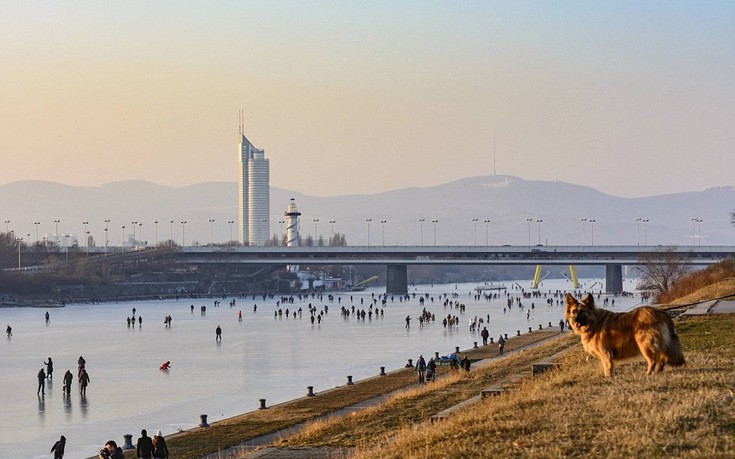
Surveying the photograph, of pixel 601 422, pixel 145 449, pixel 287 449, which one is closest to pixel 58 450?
pixel 145 449

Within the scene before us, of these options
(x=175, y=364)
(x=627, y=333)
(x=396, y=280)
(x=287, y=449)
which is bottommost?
(x=175, y=364)

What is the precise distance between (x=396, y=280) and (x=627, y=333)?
172m

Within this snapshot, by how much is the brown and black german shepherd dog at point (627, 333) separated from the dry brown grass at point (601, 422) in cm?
38

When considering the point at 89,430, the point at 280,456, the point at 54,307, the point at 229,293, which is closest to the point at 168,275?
the point at 229,293

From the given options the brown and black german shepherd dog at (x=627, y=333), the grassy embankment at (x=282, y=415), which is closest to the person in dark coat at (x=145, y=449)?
the grassy embankment at (x=282, y=415)

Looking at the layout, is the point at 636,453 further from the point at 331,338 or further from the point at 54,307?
the point at 54,307

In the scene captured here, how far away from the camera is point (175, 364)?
5388 centimetres

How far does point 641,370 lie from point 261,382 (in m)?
27.8

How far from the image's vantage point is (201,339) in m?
72.9

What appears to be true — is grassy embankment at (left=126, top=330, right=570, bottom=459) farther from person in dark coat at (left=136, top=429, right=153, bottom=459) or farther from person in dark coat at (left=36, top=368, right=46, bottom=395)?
person in dark coat at (left=36, top=368, right=46, bottom=395)

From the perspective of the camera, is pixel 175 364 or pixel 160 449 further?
pixel 175 364

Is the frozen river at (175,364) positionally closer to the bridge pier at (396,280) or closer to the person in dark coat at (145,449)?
the person in dark coat at (145,449)

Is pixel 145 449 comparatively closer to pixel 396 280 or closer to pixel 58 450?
pixel 58 450

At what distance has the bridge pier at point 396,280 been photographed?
188m
